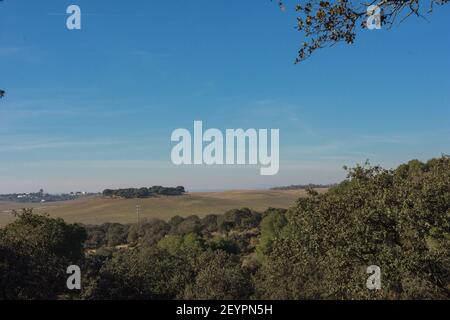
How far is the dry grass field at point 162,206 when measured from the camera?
14038 cm

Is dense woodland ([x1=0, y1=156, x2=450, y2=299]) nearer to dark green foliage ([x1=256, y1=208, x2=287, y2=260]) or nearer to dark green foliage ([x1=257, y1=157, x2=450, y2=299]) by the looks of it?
dark green foliage ([x1=257, y1=157, x2=450, y2=299])

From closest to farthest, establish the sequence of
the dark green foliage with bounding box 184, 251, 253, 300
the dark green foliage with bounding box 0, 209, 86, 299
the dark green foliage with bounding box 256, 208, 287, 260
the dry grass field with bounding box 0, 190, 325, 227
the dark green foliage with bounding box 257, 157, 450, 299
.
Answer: the dark green foliage with bounding box 257, 157, 450, 299, the dark green foliage with bounding box 0, 209, 86, 299, the dark green foliage with bounding box 184, 251, 253, 300, the dark green foliage with bounding box 256, 208, 287, 260, the dry grass field with bounding box 0, 190, 325, 227

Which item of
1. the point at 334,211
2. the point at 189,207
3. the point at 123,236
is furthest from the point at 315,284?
the point at 189,207

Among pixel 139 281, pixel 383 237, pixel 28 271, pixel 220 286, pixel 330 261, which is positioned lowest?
pixel 139 281

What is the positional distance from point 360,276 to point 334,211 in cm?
387

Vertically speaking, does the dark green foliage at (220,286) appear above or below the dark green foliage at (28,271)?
below

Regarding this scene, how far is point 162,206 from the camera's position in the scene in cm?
16200

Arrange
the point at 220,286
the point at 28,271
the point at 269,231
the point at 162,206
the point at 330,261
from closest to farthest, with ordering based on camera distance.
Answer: the point at 330,261 → the point at 28,271 → the point at 220,286 → the point at 269,231 → the point at 162,206

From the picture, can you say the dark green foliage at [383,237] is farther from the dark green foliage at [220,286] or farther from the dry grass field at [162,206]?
the dry grass field at [162,206]

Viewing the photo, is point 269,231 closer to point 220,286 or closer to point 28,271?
point 220,286

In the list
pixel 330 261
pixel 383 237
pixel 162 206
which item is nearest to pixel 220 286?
pixel 330 261

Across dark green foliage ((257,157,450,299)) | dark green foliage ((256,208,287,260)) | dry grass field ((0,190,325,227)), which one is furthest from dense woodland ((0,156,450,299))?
dry grass field ((0,190,325,227))

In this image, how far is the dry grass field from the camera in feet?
461

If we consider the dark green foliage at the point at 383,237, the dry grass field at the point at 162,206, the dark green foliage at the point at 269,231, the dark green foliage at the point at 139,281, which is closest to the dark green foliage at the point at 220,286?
the dark green foliage at the point at 139,281
